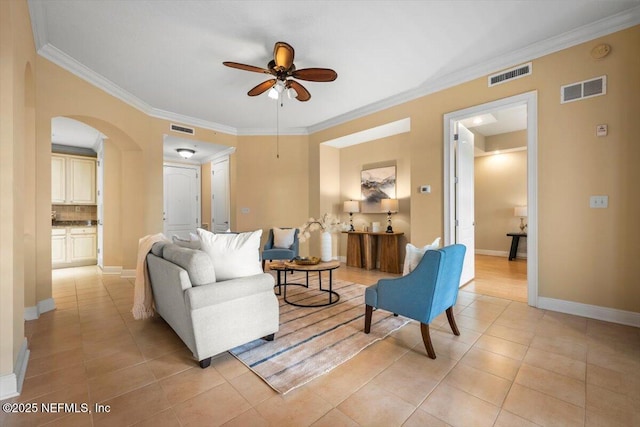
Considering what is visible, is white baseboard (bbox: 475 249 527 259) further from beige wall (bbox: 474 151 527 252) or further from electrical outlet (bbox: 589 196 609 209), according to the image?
electrical outlet (bbox: 589 196 609 209)

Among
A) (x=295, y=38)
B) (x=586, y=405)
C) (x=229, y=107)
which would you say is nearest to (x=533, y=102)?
(x=295, y=38)

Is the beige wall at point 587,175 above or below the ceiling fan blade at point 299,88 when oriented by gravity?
below

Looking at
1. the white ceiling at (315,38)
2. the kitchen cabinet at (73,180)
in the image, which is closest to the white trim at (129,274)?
the kitchen cabinet at (73,180)

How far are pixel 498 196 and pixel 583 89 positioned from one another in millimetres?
4277

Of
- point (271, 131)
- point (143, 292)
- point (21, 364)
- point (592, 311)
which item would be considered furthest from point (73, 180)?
point (592, 311)

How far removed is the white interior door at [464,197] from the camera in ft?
12.7

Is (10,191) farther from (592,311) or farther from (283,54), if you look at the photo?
(592,311)

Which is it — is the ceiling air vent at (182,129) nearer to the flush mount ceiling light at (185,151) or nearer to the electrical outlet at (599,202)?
the flush mount ceiling light at (185,151)

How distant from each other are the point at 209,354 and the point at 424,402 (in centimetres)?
147

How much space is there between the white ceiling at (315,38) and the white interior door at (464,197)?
0.93 metres

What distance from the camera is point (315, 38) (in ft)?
9.56

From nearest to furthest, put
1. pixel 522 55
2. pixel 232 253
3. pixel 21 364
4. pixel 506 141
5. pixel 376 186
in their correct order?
pixel 21 364
pixel 232 253
pixel 522 55
pixel 376 186
pixel 506 141

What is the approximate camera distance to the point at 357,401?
5.26ft

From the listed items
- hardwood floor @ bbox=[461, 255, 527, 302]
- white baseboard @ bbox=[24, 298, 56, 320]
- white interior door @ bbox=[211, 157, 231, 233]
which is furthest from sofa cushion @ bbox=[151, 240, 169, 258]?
hardwood floor @ bbox=[461, 255, 527, 302]
